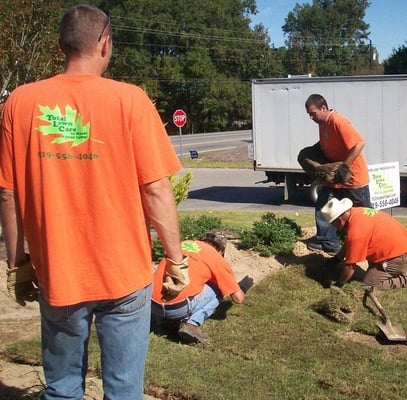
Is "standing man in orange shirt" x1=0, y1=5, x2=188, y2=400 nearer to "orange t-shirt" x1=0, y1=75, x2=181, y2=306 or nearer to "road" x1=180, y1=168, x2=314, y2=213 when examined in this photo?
"orange t-shirt" x1=0, y1=75, x2=181, y2=306

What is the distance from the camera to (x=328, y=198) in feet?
22.9

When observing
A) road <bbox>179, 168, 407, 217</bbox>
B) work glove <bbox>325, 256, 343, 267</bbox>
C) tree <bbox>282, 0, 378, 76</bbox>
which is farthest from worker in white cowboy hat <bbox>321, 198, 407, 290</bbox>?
tree <bbox>282, 0, 378, 76</bbox>

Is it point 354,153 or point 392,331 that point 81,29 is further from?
point 354,153

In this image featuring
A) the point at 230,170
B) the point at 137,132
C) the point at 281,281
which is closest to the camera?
the point at 137,132

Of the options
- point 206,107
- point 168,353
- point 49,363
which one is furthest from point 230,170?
point 206,107

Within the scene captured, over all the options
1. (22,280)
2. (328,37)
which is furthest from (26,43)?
(328,37)

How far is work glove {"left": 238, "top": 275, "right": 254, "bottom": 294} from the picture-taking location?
6.00 m

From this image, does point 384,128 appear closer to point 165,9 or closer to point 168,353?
point 168,353

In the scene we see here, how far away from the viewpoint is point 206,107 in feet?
214

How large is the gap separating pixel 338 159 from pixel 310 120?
7.22 m

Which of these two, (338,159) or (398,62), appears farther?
(398,62)

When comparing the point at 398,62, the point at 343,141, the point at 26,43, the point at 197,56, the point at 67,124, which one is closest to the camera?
the point at 67,124

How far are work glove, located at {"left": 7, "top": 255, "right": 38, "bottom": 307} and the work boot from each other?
2147 mm

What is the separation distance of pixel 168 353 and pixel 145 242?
7.50 ft
